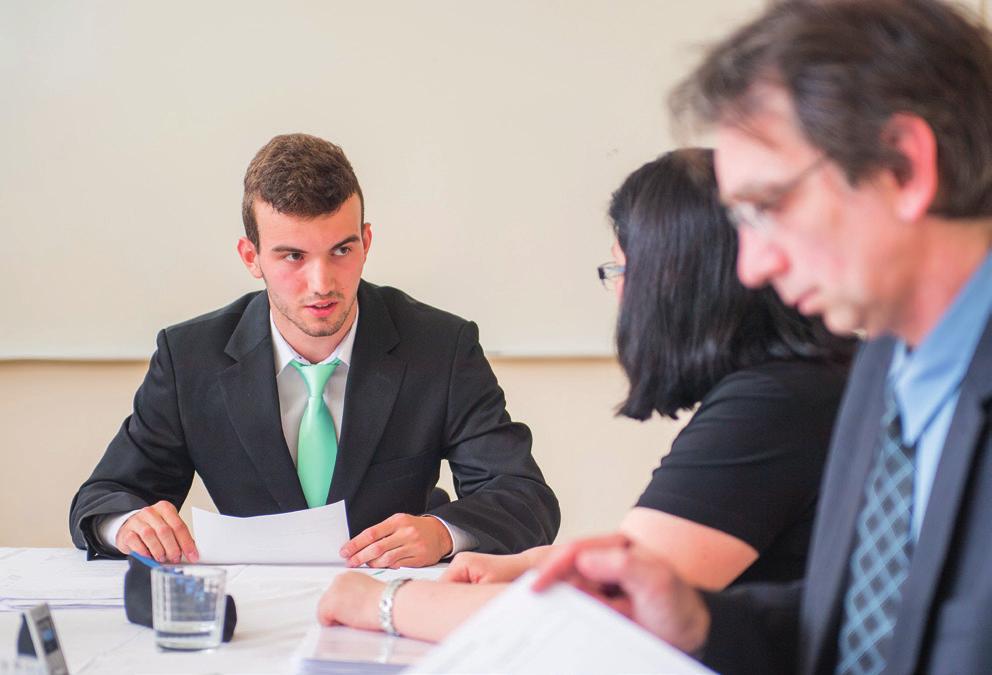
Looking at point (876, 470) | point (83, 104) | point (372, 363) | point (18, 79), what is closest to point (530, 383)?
point (372, 363)

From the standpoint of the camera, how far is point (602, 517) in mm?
3502

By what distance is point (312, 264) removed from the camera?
7.69 ft

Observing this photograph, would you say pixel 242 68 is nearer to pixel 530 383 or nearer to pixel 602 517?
pixel 530 383

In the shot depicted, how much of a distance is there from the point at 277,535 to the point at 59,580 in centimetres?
36

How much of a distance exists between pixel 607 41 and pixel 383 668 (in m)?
2.56

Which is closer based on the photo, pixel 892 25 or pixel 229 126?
pixel 892 25

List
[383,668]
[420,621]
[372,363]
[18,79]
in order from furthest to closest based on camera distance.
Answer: [18,79] < [372,363] < [420,621] < [383,668]

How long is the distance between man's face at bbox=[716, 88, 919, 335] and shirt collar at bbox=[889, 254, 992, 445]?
0.04 metres

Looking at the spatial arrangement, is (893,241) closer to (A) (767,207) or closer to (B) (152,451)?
(A) (767,207)

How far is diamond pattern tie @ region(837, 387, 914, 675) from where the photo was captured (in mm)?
1026

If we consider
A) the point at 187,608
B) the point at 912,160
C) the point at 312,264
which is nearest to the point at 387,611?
the point at 187,608

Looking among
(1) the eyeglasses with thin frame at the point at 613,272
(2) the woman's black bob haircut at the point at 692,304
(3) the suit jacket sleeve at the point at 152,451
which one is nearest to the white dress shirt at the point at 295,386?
(3) the suit jacket sleeve at the point at 152,451

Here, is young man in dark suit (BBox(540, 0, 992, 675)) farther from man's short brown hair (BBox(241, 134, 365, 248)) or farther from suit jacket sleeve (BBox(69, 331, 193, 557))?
suit jacket sleeve (BBox(69, 331, 193, 557))

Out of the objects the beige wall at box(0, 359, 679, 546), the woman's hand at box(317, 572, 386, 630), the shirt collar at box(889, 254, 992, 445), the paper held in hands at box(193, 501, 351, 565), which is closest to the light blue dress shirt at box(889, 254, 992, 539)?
the shirt collar at box(889, 254, 992, 445)
